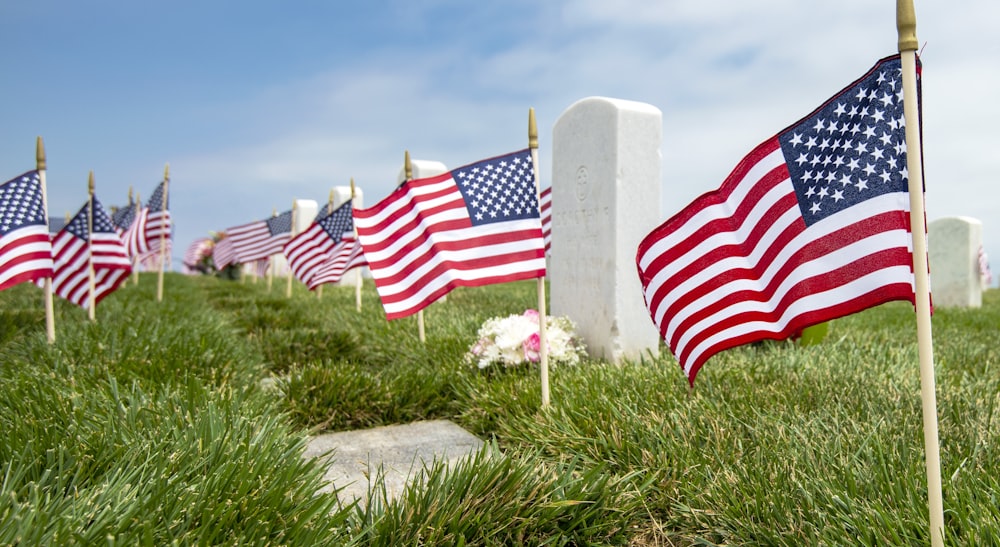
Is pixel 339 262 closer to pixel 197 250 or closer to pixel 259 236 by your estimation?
pixel 259 236

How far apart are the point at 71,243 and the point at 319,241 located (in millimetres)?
2782

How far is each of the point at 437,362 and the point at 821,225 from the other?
3.44 meters

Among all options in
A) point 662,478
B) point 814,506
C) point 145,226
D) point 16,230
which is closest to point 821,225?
point 814,506

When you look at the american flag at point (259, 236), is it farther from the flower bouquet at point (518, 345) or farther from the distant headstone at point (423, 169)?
the flower bouquet at point (518, 345)

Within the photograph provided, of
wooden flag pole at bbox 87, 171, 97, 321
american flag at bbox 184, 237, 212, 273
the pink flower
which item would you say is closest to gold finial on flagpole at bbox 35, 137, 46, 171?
wooden flag pole at bbox 87, 171, 97, 321

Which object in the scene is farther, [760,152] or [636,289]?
[636,289]

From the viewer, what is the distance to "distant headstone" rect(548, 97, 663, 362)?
5098 millimetres

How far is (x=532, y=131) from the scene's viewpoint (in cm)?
400

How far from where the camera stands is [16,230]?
5.23m

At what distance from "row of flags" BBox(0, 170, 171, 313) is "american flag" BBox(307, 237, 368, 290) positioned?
2002 mm

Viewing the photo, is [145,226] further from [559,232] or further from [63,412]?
[63,412]

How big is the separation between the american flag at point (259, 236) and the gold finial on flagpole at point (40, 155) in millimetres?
5616

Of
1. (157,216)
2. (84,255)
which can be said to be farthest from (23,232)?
(157,216)

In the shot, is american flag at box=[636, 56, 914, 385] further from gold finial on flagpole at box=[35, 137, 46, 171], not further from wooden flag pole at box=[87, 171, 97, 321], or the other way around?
wooden flag pole at box=[87, 171, 97, 321]
